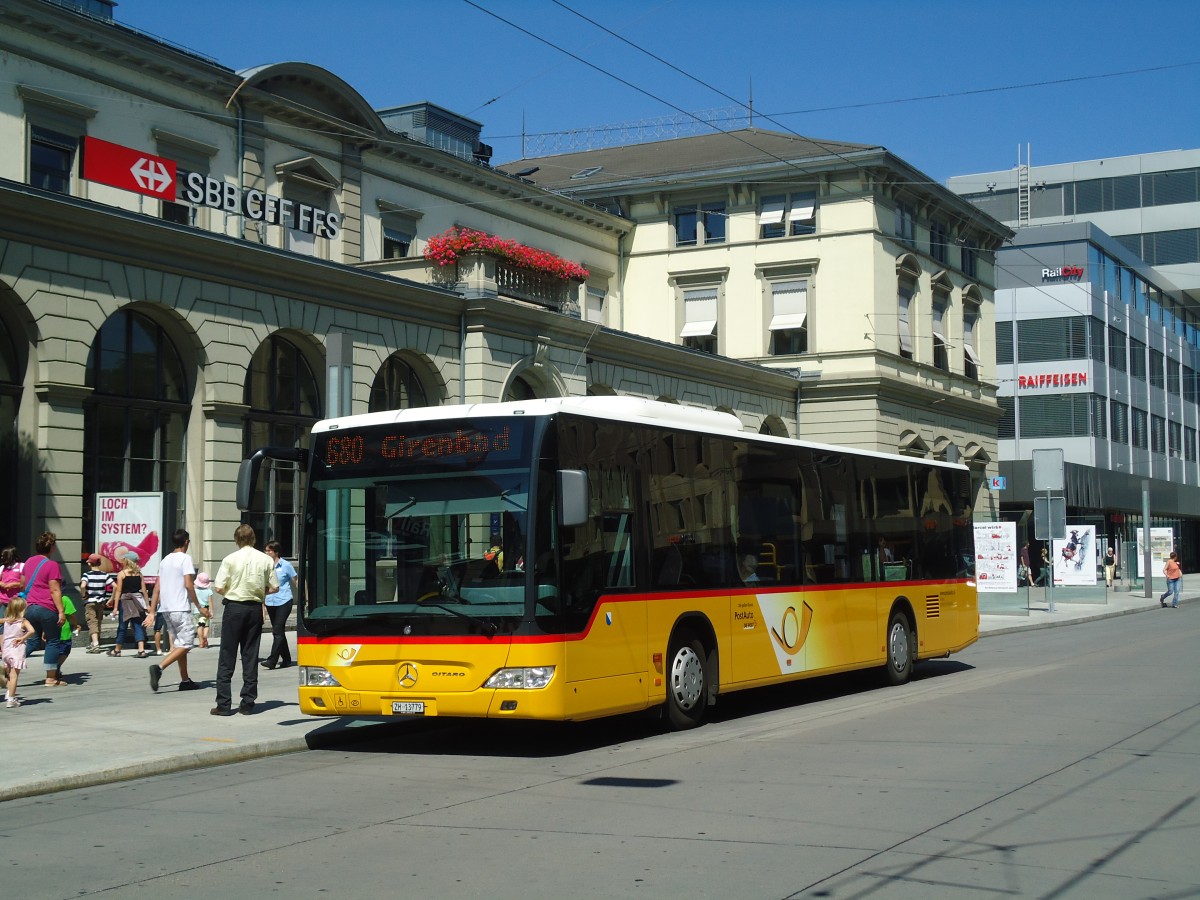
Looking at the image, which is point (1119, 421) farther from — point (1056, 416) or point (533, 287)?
point (533, 287)

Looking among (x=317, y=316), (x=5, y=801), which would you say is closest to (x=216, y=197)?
(x=317, y=316)

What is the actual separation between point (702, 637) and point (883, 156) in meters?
34.2

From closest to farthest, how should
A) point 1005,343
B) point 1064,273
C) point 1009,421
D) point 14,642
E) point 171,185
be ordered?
point 14,642, point 171,185, point 1064,273, point 1005,343, point 1009,421

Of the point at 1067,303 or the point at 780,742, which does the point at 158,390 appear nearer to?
the point at 780,742

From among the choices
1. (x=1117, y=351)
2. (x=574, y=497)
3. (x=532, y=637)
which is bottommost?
(x=532, y=637)

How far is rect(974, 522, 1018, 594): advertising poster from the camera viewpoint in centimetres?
3819

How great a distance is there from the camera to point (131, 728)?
13.2 metres

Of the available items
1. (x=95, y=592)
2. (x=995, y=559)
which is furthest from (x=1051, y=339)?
(x=95, y=592)

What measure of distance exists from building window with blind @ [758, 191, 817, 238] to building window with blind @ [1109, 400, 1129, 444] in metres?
30.6

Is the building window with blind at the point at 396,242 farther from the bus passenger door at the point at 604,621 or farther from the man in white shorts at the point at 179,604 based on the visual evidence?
the bus passenger door at the point at 604,621

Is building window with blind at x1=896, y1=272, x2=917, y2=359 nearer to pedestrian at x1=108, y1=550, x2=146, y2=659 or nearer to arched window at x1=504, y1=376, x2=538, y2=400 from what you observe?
arched window at x1=504, y1=376, x2=538, y2=400

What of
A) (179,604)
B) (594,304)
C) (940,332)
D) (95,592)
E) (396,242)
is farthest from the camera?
(940,332)

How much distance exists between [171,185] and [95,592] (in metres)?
7.43

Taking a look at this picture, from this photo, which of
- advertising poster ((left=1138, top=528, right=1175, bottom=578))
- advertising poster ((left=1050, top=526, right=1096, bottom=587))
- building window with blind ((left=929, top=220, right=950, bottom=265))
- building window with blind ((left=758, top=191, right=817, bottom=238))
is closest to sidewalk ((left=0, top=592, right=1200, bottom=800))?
building window with blind ((left=758, top=191, right=817, bottom=238))
